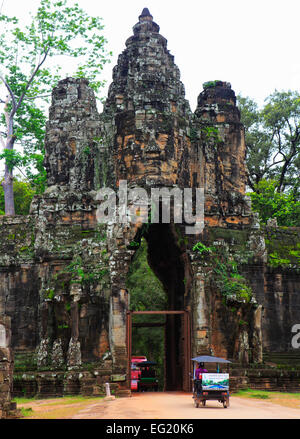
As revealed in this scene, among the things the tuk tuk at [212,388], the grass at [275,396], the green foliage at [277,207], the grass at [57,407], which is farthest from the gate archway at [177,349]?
the green foliage at [277,207]

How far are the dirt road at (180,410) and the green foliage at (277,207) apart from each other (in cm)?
1823

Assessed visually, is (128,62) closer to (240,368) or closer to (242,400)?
(240,368)

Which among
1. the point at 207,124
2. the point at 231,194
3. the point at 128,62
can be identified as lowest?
the point at 231,194

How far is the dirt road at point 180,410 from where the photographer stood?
36.5 ft

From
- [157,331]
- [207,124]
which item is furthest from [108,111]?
[157,331]

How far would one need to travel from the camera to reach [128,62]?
75.3 feet

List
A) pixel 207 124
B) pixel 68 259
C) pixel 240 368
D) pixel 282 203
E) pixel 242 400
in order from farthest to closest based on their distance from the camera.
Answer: pixel 282 203
pixel 207 124
pixel 68 259
pixel 240 368
pixel 242 400

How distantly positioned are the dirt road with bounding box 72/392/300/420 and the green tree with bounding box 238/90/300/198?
2316cm

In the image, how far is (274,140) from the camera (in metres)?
37.8

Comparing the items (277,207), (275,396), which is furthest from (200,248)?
(277,207)

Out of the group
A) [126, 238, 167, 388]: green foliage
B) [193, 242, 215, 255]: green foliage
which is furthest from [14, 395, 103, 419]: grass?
[126, 238, 167, 388]: green foliage

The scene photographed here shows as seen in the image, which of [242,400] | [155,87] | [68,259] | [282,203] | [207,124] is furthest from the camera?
[282,203]

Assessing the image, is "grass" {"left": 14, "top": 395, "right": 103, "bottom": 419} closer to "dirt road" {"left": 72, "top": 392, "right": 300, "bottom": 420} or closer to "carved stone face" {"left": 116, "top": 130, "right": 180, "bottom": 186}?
"dirt road" {"left": 72, "top": 392, "right": 300, "bottom": 420}

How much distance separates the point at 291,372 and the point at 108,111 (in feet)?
36.6
